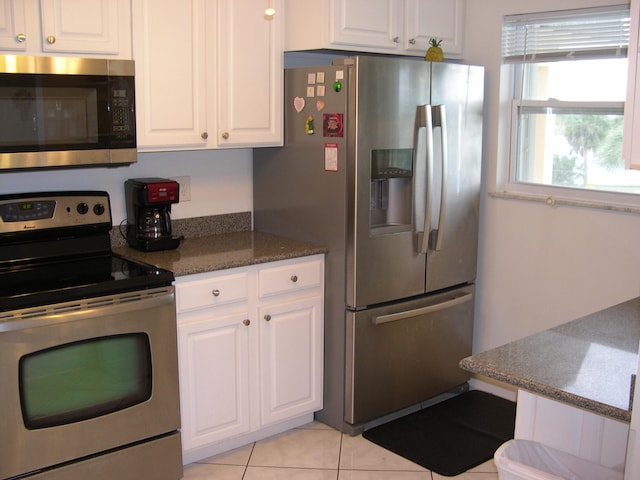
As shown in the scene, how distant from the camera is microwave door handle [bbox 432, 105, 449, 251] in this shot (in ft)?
11.2

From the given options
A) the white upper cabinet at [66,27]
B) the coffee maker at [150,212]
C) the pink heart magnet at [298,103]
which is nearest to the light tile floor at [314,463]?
the coffee maker at [150,212]

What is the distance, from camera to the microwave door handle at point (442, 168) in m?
3.40

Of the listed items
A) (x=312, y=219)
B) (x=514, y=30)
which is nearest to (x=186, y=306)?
(x=312, y=219)

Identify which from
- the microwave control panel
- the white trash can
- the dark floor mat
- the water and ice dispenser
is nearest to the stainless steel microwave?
the microwave control panel

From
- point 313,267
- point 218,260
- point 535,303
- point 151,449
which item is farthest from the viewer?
point 535,303

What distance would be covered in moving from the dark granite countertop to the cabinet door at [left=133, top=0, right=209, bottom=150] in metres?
0.45

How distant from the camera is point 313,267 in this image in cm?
335

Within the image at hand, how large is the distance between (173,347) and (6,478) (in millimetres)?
721

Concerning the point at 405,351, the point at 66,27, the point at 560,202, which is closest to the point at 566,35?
the point at 560,202

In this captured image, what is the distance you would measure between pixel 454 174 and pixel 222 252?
1.17m

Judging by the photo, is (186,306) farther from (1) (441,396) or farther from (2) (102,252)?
(1) (441,396)

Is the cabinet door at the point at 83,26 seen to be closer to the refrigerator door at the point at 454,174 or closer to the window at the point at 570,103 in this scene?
the refrigerator door at the point at 454,174

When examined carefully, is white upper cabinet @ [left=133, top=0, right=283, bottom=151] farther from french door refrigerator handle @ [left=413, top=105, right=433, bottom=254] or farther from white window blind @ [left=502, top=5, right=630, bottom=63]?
white window blind @ [left=502, top=5, right=630, bottom=63]

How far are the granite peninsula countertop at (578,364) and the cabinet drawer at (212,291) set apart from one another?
1.25m
